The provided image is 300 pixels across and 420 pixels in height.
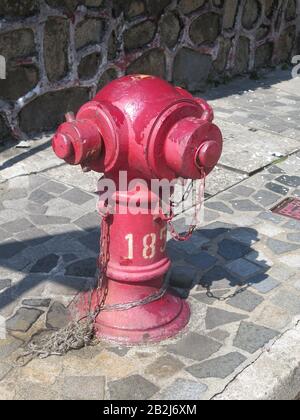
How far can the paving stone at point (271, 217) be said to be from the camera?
5512 millimetres

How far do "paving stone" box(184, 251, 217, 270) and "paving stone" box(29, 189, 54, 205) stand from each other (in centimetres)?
162

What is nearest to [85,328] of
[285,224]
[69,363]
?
[69,363]

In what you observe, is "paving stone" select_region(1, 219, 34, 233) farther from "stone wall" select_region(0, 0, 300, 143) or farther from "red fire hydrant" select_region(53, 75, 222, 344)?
"stone wall" select_region(0, 0, 300, 143)

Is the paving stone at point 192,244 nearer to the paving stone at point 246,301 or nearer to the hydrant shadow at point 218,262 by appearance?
the hydrant shadow at point 218,262

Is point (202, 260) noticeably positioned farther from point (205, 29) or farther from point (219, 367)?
point (205, 29)

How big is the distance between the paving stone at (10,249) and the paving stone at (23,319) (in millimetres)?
722

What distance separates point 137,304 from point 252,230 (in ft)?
6.14

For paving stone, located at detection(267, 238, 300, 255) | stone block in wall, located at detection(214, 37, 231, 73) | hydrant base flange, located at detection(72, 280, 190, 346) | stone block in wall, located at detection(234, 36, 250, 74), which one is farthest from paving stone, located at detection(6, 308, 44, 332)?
stone block in wall, located at detection(234, 36, 250, 74)

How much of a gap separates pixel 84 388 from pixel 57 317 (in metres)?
0.74

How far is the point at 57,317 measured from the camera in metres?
4.05

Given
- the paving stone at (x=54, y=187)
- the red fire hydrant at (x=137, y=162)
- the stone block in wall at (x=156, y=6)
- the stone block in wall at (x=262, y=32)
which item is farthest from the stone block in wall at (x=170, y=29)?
the red fire hydrant at (x=137, y=162)

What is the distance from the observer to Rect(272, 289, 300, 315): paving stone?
4215 mm

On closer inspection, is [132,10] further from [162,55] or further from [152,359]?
[152,359]

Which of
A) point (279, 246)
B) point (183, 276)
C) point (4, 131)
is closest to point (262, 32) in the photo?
point (4, 131)
